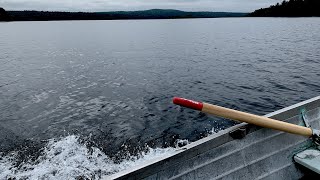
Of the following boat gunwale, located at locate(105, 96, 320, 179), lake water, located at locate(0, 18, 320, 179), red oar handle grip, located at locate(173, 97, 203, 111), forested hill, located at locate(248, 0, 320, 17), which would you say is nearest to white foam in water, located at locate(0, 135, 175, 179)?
lake water, located at locate(0, 18, 320, 179)

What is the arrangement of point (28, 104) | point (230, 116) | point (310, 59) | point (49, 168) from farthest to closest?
point (310, 59)
point (28, 104)
point (49, 168)
point (230, 116)

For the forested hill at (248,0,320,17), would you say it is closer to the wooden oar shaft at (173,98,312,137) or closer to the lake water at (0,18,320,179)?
the lake water at (0,18,320,179)

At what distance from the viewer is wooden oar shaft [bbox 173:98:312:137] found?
16.7ft

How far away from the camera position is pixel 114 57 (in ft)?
106

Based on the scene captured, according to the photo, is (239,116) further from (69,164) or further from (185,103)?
(69,164)

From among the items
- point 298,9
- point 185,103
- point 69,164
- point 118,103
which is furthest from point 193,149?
point 298,9

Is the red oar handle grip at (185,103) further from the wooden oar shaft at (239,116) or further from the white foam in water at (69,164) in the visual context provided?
the white foam in water at (69,164)

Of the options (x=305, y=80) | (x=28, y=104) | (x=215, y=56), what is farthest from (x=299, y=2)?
(x=28, y=104)

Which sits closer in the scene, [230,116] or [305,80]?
[230,116]

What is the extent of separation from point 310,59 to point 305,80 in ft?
29.8

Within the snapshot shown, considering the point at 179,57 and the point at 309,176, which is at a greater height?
the point at 309,176

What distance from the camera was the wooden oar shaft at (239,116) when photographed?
5.08 meters

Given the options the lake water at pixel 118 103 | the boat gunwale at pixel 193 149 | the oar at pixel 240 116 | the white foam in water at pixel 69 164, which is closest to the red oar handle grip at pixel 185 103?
the oar at pixel 240 116

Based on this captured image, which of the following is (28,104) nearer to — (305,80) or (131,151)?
(131,151)
